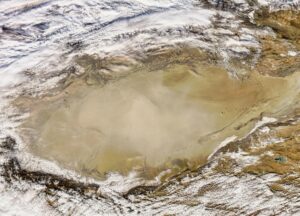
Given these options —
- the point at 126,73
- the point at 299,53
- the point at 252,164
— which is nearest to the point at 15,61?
the point at 126,73

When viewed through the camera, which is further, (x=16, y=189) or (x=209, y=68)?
(x=209, y=68)

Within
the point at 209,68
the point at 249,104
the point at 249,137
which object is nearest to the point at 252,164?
the point at 249,137

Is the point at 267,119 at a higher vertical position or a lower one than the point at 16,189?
higher

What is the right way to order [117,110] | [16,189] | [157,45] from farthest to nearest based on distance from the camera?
1. [157,45]
2. [117,110]
3. [16,189]

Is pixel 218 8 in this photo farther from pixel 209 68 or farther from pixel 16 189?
pixel 16 189

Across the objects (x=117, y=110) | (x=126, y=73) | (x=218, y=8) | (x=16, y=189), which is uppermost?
(x=218, y=8)

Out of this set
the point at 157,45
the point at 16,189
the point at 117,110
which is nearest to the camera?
the point at 16,189
